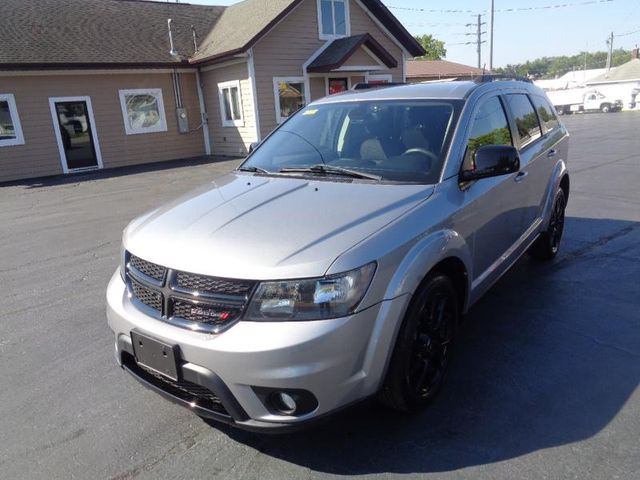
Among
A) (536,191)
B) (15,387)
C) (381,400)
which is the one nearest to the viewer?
(381,400)

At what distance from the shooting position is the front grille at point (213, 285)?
228cm

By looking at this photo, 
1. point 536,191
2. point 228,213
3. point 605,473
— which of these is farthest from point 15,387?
point 536,191

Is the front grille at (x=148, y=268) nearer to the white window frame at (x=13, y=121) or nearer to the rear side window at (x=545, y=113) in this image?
the rear side window at (x=545, y=113)

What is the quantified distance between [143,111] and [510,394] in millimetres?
16889

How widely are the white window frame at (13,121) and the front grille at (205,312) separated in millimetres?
15453

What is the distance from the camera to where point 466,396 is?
3.02 metres

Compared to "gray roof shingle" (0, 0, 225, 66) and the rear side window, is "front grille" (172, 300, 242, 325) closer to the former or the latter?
the rear side window

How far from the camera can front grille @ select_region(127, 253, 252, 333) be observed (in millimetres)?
2289

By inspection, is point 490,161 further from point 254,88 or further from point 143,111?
point 143,111

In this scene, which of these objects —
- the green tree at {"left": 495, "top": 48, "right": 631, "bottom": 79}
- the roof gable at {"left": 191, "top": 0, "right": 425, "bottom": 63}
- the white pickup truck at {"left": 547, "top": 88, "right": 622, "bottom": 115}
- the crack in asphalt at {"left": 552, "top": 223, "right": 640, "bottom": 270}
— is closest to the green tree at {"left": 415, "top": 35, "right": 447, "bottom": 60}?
the white pickup truck at {"left": 547, "top": 88, "right": 622, "bottom": 115}

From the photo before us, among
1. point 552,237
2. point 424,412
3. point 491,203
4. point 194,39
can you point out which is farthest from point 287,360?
point 194,39

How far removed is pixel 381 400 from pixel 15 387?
248 centimetres

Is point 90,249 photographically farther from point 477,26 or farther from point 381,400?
point 477,26

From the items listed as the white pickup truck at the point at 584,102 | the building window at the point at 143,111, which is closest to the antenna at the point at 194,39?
the building window at the point at 143,111
